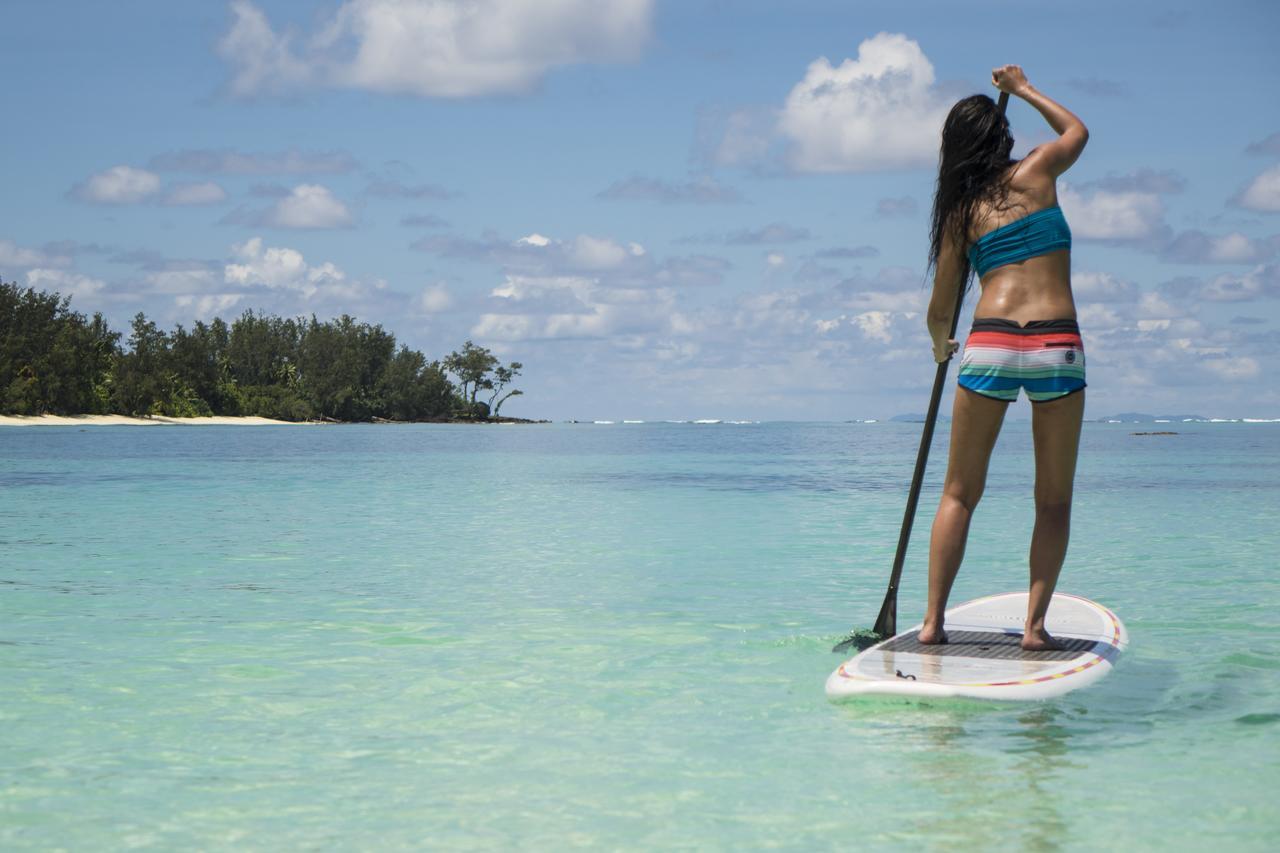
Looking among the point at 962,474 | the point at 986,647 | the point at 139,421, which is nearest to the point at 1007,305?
the point at 962,474

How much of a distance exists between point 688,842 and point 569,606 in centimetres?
537

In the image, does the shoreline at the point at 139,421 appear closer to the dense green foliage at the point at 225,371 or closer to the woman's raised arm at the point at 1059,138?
the dense green foliage at the point at 225,371

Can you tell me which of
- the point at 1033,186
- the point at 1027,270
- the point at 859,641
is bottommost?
the point at 859,641

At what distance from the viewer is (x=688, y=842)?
402cm

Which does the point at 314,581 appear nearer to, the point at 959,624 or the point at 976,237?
the point at 959,624

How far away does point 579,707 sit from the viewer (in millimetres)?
5922

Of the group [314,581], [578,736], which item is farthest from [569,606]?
[578,736]

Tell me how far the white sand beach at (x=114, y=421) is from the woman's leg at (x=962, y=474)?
91.6 meters

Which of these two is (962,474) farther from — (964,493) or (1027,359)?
(1027,359)

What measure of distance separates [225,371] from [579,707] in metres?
130

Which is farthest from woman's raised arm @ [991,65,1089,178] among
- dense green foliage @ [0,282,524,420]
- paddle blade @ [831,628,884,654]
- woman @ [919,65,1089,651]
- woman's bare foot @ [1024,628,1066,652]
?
dense green foliage @ [0,282,524,420]

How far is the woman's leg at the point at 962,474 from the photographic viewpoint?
19.0ft

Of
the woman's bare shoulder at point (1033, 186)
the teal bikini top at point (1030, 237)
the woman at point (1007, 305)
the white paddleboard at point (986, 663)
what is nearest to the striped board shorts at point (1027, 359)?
the woman at point (1007, 305)

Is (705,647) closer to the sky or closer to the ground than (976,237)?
closer to the ground
